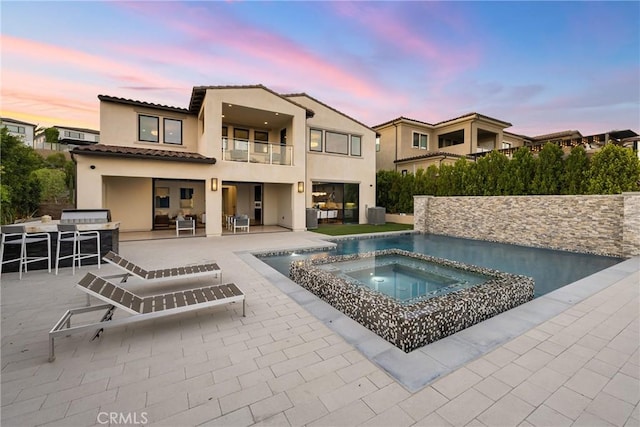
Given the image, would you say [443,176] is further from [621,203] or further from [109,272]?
[109,272]

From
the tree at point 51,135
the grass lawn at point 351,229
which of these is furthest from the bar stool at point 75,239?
the tree at point 51,135

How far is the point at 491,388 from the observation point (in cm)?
256

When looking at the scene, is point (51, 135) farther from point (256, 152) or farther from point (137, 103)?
point (256, 152)

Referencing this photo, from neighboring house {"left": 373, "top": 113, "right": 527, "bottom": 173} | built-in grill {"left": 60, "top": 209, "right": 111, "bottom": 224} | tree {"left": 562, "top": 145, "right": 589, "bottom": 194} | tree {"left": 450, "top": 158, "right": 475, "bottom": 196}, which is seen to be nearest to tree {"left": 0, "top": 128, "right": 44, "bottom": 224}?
built-in grill {"left": 60, "top": 209, "right": 111, "bottom": 224}

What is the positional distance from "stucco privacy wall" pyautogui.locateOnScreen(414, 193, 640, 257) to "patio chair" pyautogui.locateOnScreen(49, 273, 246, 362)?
1294 centimetres

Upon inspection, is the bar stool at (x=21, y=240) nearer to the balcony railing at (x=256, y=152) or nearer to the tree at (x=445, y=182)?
the balcony railing at (x=256, y=152)

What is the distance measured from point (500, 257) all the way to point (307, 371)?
31.8 feet

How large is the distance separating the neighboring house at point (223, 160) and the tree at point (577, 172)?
10401 millimetres

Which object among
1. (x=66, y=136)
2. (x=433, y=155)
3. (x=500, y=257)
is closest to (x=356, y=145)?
(x=433, y=155)

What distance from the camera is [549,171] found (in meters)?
12.6

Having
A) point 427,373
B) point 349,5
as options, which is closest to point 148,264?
point 427,373

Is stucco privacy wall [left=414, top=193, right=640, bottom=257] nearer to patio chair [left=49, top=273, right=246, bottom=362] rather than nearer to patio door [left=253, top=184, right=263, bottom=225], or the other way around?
patio door [left=253, top=184, right=263, bottom=225]

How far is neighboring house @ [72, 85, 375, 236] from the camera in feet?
39.6

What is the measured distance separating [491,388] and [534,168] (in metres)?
14.2
